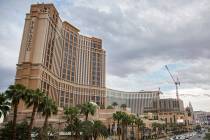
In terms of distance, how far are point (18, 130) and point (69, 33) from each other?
12730 centimetres

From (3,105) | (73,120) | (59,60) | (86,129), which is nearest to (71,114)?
(73,120)

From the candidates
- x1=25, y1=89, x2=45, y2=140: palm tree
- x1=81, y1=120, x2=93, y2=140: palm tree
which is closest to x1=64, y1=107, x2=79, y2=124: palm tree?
x1=81, y1=120, x2=93, y2=140: palm tree

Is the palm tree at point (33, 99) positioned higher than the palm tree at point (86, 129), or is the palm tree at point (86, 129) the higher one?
the palm tree at point (33, 99)

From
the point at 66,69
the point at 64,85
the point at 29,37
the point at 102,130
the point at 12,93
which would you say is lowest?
the point at 102,130

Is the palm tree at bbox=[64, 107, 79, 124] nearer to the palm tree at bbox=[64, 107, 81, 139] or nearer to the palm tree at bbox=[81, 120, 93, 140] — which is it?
the palm tree at bbox=[64, 107, 81, 139]

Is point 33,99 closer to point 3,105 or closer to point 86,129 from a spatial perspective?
point 3,105

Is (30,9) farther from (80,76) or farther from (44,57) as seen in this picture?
(80,76)

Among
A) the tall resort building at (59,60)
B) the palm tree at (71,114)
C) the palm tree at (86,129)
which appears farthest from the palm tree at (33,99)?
the tall resort building at (59,60)

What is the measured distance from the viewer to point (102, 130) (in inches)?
3137

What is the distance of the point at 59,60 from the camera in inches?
6486

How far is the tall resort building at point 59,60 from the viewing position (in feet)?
429

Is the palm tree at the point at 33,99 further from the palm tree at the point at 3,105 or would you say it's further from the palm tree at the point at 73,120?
the palm tree at the point at 73,120

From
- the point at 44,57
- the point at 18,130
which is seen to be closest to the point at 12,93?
the point at 18,130

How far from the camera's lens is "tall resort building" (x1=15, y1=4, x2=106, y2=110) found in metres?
131
